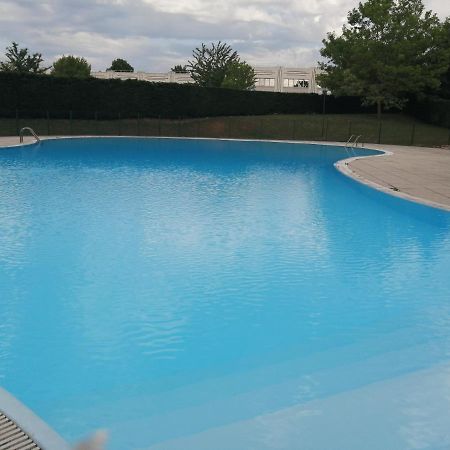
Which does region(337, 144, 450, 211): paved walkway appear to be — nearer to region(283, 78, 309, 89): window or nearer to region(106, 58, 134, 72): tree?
region(283, 78, 309, 89): window

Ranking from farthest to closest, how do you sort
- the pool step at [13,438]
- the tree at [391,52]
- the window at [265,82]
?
the window at [265,82]
the tree at [391,52]
the pool step at [13,438]

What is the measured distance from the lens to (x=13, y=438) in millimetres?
4145

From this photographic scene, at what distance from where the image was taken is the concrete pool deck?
17031mm

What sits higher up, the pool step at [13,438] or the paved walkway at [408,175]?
the paved walkway at [408,175]

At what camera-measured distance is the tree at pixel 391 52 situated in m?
49.1

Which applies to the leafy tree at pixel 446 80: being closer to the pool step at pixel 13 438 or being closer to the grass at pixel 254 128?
the grass at pixel 254 128

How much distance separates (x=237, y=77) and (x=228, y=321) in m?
68.6

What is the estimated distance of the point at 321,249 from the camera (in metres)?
11.6

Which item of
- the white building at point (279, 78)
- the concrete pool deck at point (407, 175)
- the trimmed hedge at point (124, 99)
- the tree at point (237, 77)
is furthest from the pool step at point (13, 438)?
the white building at point (279, 78)

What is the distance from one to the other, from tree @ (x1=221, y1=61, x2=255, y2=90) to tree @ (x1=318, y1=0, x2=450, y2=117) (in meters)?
22.0

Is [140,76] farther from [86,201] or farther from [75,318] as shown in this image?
[75,318]

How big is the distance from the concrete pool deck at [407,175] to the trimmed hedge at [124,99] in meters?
25.2

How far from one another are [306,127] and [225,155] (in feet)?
63.5

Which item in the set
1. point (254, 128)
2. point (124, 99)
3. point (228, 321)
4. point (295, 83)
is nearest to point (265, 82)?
point (295, 83)
